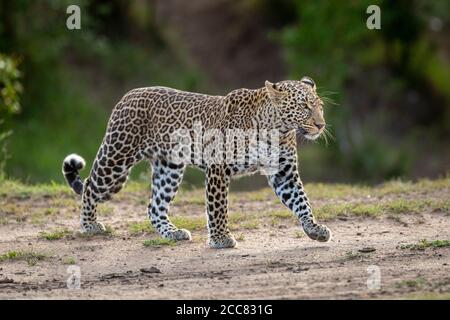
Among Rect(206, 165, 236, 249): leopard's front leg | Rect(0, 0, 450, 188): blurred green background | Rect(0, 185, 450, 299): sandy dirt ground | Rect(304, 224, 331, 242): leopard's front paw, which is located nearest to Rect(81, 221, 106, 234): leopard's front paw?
Rect(0, 185, 450, 299): sandy dirt ground

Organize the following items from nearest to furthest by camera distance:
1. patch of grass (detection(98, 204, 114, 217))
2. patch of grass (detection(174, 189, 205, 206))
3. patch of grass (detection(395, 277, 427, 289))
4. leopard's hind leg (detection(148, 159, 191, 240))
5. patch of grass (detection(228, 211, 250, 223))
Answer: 1. patch of grass (detection(395, 277, 427, 289))
2. leopard's hind leg (detection(148, 159, 191, 240))
3. patch of grass (detection(228, 211, 250, 223))
4. patch of grass (detection(98, 204, 114, 217))
5. patch of grass (detection(174, 189, 205, 206))

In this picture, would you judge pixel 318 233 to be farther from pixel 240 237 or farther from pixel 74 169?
pixel 74 169

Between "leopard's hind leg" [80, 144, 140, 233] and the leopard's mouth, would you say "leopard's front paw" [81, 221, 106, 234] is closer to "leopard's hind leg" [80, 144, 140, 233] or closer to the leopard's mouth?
"leopard's hind leg" [80, 144, 140, 233]

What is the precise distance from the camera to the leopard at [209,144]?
490 inches

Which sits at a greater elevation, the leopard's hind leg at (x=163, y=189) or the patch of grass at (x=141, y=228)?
the leopard's hind leg at (x=163, y=189)

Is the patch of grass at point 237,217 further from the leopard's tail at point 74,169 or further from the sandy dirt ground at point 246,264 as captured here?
the leopard's tail at point 74,169

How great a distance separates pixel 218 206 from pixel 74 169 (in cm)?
250

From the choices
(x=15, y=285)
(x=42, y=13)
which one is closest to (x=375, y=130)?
(x=42, y=13)

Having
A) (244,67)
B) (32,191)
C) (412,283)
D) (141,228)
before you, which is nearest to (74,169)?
(141,228)

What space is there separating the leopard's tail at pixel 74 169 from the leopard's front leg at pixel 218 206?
217cm

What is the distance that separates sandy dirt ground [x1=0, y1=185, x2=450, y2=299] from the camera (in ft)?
34.1

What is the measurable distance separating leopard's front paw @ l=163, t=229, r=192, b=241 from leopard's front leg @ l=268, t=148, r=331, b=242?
127cm

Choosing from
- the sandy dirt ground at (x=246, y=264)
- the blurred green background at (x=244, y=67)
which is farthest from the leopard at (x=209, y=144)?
the blurred green background at (x=244, y=67)

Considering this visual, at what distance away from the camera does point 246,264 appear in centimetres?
1168
